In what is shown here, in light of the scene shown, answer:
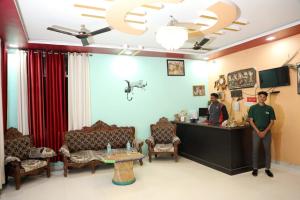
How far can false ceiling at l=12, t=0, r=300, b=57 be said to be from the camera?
10.6 feet

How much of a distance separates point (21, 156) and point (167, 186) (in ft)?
9.65

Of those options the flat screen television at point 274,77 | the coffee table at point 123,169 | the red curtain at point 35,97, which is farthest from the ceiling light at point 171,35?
the red curtain at point 35,97

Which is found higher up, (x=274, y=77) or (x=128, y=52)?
(x=128, y=52)

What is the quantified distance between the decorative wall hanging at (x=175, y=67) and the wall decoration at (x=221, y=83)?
103cm

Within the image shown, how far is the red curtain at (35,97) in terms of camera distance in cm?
494

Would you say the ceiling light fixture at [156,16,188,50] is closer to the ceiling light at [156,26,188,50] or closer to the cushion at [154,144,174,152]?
the ceiling light at [156,26,188,50]

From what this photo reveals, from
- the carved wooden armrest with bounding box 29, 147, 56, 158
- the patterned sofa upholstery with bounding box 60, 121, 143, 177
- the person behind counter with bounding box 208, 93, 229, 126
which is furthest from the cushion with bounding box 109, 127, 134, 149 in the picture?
the person behind counter with bounding box 208, 93, 229, 126

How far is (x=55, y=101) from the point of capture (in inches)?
203

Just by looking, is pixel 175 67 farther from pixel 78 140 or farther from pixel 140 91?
pixel 78 140

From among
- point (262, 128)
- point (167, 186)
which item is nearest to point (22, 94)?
point (167, 186)

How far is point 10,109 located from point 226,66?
545 cm

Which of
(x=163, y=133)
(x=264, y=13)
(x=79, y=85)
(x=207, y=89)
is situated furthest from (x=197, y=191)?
(x=207, y=89)

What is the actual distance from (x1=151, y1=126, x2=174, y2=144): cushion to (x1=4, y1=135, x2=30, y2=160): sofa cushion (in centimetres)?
292

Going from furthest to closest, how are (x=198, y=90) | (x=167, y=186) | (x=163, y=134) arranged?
(x=198, y=90), (x=163, y=134), (x=167, y=186)
